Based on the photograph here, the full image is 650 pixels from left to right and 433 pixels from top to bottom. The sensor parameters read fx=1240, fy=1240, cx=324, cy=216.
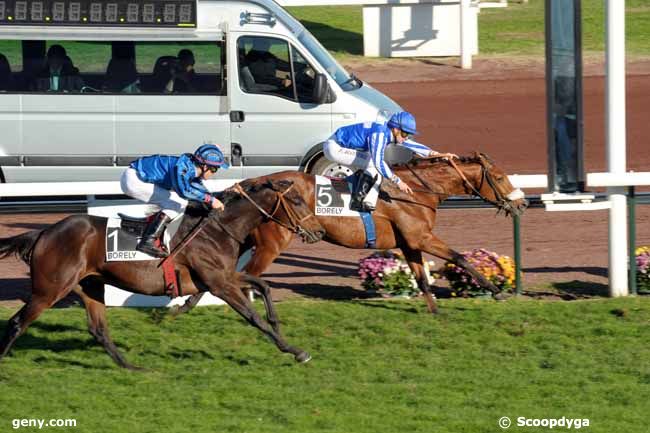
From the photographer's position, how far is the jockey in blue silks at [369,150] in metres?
Result: 9.59

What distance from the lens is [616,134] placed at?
397 inches

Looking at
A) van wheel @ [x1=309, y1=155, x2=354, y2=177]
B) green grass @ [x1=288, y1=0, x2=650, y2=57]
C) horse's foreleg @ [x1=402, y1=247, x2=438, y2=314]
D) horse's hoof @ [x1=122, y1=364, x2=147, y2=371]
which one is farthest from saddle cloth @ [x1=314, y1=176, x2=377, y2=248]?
green grass @ [x1=288, y1=0, x2=650, y2=57]

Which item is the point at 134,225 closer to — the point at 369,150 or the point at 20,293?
the point at 369,150

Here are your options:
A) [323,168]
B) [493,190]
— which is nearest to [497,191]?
[493,190]

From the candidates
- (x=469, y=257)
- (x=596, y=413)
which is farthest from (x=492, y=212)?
(x=596, y=413)

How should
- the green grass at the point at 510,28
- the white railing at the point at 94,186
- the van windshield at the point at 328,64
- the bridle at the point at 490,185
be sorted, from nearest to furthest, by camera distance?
1. the bridle at the point at 490,185
2. the white railing at the point at 94,186
3. the van windshield at the point at 328,64
4. the green grass at the point at 510,28

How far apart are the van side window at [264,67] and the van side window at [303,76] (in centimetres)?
7

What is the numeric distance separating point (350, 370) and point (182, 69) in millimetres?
5674

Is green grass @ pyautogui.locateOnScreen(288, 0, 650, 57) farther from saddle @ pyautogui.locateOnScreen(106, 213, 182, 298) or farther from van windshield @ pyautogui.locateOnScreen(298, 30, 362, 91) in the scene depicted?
saddle @ pyautogui.locateOnScreen(106, 213, 182, 298)

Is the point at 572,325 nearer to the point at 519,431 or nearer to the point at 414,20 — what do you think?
the point at 519,431

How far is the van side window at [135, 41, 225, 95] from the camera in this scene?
42.9 feet

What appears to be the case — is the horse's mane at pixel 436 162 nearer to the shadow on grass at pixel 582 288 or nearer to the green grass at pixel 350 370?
the green grass at pixel 350 370

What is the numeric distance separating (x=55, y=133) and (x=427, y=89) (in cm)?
791

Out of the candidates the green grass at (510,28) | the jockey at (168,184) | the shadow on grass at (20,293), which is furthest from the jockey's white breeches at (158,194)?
the green grass at (510,28)
